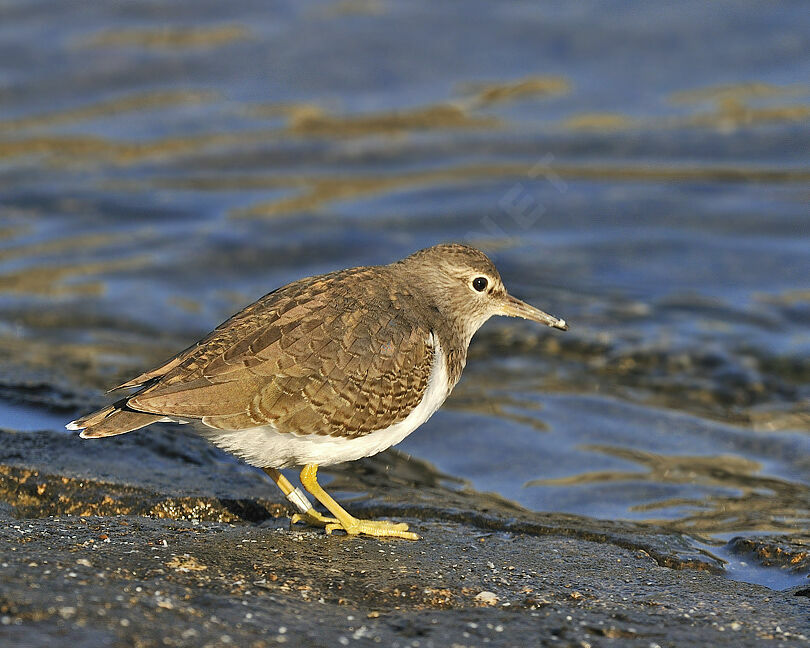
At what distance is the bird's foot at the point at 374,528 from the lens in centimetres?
597

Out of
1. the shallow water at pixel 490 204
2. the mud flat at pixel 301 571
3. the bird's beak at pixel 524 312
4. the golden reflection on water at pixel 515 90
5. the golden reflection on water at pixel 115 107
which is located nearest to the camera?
the mud flat at pixel 301 571

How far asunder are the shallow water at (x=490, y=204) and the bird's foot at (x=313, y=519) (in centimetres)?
151

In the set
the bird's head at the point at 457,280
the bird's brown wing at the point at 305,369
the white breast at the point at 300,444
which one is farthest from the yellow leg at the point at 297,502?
the bird's head at the point at 457,280

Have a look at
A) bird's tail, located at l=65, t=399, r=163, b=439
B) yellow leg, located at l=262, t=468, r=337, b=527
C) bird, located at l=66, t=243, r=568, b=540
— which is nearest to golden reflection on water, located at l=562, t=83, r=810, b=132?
bird, located at l=66, t=243, r=568, b=540

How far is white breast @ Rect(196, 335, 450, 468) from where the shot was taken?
5777mm

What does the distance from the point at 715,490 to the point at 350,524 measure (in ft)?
8.77

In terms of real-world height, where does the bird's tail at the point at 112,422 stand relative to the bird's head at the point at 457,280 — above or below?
below

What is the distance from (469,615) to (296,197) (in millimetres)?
9740

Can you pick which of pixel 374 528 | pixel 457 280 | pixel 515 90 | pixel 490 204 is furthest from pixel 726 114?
pixel 374 528

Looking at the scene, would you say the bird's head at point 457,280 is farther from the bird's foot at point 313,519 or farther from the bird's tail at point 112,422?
the bird's tail at point 112,422

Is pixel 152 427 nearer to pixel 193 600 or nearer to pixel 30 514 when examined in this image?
pixel 30 514

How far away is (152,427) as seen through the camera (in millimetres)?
7301

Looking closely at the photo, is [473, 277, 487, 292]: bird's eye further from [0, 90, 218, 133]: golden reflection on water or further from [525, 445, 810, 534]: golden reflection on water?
[0, 90, 218, 133]: golden reflection on water

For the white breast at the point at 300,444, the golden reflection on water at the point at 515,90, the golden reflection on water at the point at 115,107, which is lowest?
the white breast at the point at 300,444
